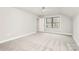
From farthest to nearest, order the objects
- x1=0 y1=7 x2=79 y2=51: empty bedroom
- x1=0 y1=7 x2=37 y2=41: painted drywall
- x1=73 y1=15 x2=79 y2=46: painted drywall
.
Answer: x1=0 y1=7 x2=37 y2=41: painted drywall → x1=73 y1=15 x2=79 y2=46: painted drywall → x1=0 y1=7 x2=79 y2=51: empty bedroom

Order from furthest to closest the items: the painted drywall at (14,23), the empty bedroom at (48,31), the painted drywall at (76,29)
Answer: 1. the painted drywall at (14,23)
2. the painted drywall at (76,29)
3. the empty bedroom at (48,31)

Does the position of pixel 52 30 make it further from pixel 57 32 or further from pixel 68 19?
pixel 68 19

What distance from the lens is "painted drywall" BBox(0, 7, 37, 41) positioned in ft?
10.8

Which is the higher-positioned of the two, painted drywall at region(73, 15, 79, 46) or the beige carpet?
painted drywall at region(73, 15, 79, 46)

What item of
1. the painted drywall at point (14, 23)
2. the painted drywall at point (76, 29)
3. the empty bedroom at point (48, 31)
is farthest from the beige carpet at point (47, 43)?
the painted drywall at point (14, 23)

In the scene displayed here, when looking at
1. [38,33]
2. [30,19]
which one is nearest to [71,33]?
[38,33]

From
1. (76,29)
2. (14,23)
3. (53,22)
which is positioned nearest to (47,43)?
(53,22)

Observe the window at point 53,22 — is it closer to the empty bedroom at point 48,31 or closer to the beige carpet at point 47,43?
the empty bedroom at point 48,31

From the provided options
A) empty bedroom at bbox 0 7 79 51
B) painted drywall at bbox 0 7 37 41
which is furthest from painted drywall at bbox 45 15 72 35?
painted drywall at bbox 0 7 37 41

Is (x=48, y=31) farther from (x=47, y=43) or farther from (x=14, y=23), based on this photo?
(x=14, y=23)

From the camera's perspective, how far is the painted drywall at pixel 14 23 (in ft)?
10.8

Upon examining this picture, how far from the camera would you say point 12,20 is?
3.75 meters

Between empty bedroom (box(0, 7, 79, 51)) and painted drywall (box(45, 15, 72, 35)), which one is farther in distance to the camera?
painted drywall (box(45, 15, 72, 35))

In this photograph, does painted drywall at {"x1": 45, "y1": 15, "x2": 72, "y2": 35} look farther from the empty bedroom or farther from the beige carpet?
the beige carpet
